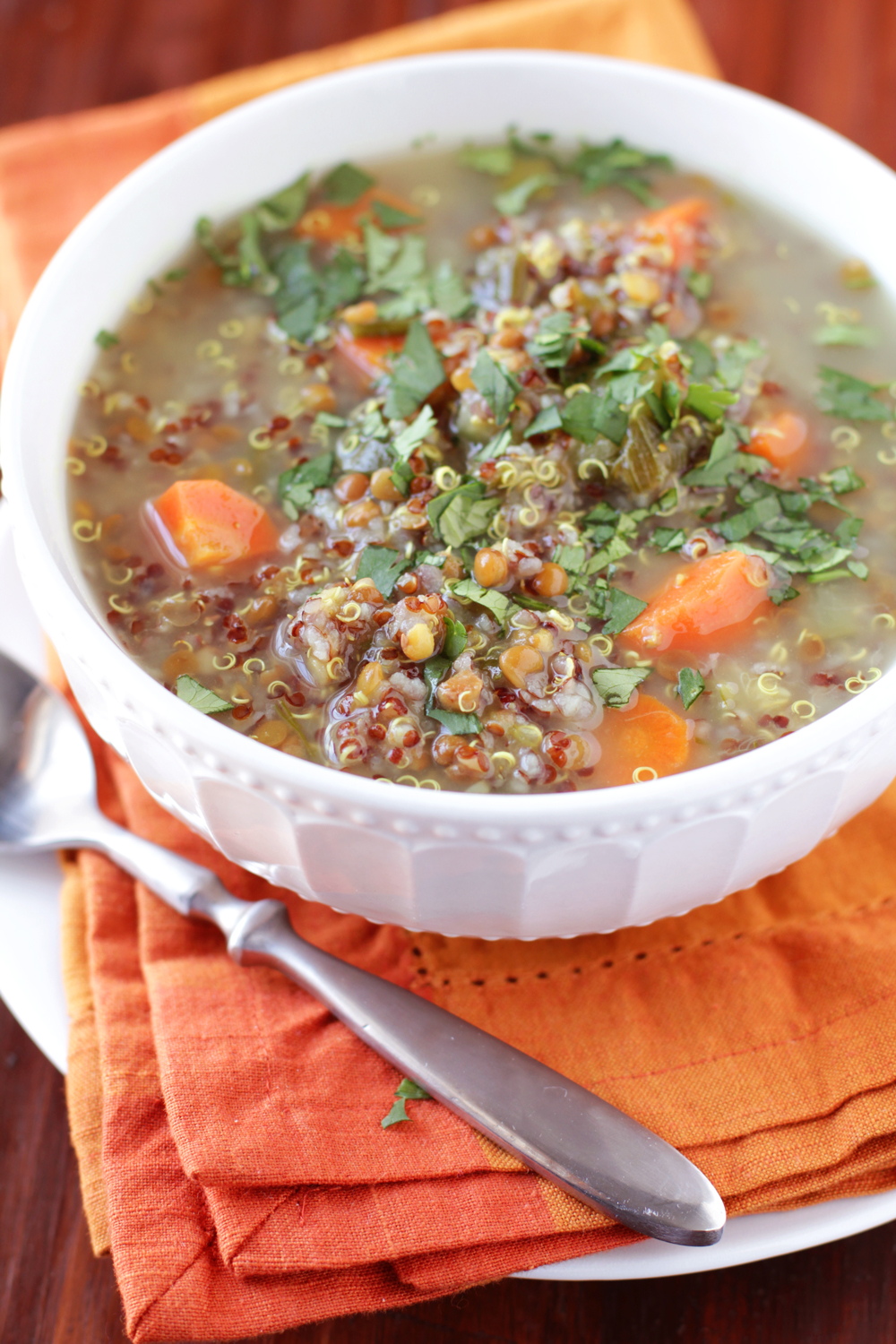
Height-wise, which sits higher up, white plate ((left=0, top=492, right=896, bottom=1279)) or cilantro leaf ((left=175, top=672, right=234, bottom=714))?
cilantro leaf ((left=175, top=672, right=234, bottom=714))

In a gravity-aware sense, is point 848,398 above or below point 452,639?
above

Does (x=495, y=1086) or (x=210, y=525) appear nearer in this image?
(x=495, y=1086)

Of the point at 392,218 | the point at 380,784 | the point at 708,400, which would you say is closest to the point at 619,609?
the point at 708,400

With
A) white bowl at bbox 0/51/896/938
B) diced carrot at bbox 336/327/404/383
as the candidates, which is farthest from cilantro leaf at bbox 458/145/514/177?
diced carrot at bbox 336/327/404/383

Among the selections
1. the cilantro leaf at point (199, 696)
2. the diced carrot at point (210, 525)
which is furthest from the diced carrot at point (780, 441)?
the cilantro leaf at point (199, 696)

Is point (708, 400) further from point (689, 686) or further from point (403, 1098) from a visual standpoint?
point (403, 1098)

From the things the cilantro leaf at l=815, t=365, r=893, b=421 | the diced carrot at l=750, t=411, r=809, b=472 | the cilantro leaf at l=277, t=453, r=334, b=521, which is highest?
the cilantro leaf at l=815, t=365, r=893, b=421

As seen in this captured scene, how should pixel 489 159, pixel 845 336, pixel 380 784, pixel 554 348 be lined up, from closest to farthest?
pixel 380 784, pixel 554 348, pixel 845 336, pixel 489 159

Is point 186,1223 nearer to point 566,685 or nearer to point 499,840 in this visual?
point 499,840

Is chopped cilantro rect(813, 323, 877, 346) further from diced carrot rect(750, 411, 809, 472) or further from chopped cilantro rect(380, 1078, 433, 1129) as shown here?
chopped cilantro rect(380, 1078, 433, 1129)
